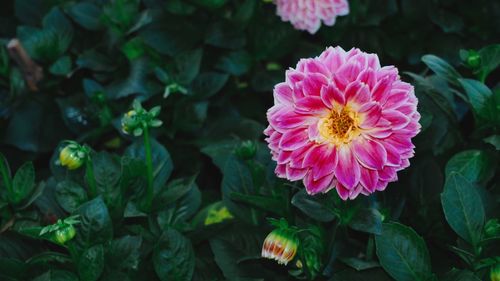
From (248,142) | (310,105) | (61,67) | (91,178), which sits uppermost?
(310,105)

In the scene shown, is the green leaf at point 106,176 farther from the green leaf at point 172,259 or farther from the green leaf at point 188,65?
the green leaf at point 188,65

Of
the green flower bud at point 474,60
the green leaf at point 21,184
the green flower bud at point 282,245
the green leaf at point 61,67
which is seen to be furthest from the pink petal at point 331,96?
the green leaf at point 61,67

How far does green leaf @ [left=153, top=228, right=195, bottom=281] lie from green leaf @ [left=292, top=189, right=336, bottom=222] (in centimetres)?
22

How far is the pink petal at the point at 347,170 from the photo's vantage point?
1190mm

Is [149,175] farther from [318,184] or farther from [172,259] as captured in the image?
[318,184]

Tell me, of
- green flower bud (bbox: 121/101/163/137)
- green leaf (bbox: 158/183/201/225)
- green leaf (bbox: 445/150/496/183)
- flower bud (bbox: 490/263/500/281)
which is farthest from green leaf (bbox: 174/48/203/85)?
flower bud (bbox: 490/263/500/281)

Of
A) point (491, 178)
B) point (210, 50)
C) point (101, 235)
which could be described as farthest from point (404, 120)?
point (210, 50)

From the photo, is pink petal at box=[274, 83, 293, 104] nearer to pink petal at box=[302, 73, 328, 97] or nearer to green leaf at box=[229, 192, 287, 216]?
pink petal at box=[302, 73, 328, 97]

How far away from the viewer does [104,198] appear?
1.52 m

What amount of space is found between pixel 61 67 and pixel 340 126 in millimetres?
1010

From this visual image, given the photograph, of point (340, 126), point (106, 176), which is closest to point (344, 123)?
point (340, 126)

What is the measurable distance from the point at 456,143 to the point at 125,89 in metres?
0.82

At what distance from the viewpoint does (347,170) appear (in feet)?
3.93

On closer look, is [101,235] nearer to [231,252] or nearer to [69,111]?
[231,252]
